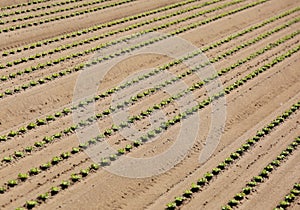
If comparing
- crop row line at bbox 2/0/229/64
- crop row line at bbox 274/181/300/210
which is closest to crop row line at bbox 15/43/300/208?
crop row line at bbox 274/181/300/210

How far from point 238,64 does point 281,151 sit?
28.3ft

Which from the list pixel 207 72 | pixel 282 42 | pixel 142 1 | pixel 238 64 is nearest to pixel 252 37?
pixel 282 42

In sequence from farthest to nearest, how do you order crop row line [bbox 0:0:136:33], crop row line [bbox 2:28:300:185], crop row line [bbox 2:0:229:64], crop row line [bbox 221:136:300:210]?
crop row line [bbox 0:0:136:33] < crop row line [bbox 2:0:229:64] < crop row line [bbox 2:28:300:185] < crop row line [bbox 221:136:300:210]

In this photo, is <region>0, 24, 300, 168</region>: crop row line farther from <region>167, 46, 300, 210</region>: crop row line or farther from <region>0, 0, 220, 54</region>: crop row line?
<region>0, 0, 220, 54</region>: crop row line

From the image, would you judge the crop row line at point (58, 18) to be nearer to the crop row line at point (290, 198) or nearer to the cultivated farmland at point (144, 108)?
the cultivated farmland at point (144, 108)

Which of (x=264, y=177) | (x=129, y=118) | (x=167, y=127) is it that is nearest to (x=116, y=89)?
(x=129, y=118)

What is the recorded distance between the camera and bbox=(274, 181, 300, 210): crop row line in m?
16.5

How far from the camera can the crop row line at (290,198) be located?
1652cm

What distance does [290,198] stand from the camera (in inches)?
664

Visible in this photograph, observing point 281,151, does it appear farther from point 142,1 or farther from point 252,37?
point 142,1

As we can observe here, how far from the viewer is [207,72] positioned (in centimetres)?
2533

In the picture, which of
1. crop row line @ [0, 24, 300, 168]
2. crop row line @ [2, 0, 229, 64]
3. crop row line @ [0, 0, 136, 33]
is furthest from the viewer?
crop row line @ [0, 0, 136, 33]

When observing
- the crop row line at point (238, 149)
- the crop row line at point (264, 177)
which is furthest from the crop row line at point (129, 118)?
the crop row line at point (264, 177)

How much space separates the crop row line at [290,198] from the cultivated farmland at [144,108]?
0.20ft
